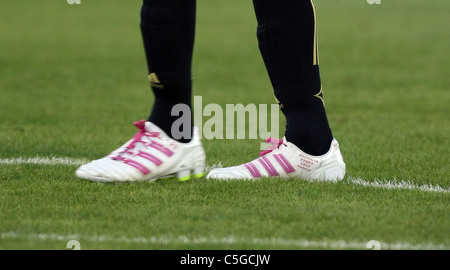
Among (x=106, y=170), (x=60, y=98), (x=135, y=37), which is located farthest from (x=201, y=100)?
(x=135, y=37)

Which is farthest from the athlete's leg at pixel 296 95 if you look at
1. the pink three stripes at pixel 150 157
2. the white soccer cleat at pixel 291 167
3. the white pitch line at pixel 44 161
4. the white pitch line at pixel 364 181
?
the white pitch line at pixel 44 161

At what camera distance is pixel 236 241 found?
2.64 meters

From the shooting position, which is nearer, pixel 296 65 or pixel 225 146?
pixel 296 65

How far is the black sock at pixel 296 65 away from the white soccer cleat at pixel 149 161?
0.45m

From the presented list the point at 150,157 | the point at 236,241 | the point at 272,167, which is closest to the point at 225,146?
the point at 272,167

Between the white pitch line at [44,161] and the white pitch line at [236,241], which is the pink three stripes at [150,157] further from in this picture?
the white pitch line at [236,241]

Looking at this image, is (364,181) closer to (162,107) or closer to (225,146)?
(162,107)

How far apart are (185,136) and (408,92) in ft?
12.8

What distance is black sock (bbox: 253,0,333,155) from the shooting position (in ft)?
11.5

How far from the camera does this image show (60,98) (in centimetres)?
671

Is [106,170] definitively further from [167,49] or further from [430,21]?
[430,21]

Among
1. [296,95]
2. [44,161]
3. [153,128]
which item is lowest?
[44,161]

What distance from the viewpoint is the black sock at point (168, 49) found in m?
3.46

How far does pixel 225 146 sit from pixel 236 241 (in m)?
2.02
